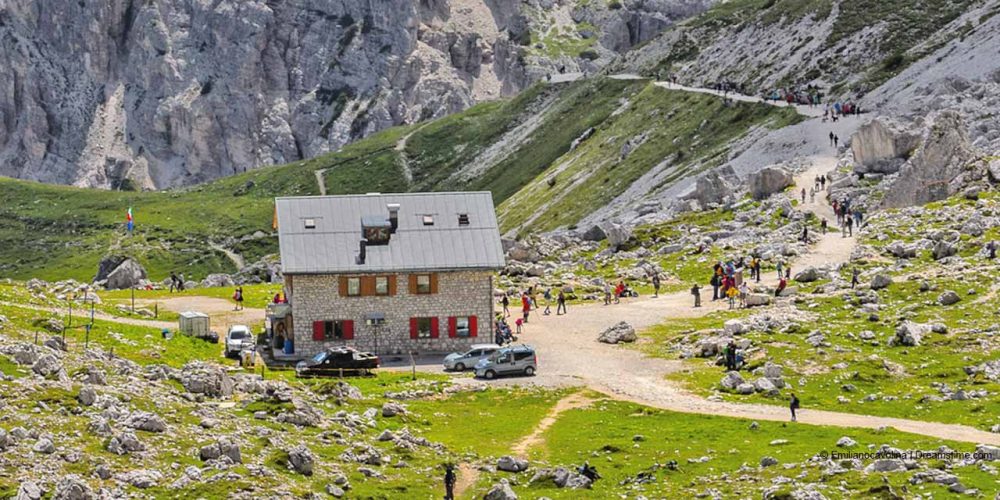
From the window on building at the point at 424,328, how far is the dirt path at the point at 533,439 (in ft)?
58.3

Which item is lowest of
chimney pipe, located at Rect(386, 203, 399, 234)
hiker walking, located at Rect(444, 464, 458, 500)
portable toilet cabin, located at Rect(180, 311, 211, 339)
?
hiker walking, located at Rect(444, 464, 458, 500)

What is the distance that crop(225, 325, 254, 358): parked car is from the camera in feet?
293

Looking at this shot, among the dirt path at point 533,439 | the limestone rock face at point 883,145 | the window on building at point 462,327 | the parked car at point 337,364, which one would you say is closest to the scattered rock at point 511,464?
the dirt path at point 533,439

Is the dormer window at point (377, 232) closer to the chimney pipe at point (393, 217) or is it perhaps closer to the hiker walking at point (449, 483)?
the chimney pipe at point (393, 217)

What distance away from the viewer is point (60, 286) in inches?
5015

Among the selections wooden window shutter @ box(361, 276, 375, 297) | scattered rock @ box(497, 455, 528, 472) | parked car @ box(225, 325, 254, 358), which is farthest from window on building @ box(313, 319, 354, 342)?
scattered rock @ box(497, 455, 528, 472)

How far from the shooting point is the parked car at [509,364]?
84.2 meters

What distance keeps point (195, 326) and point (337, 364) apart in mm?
13378

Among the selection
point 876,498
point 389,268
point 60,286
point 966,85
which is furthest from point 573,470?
point 966,85

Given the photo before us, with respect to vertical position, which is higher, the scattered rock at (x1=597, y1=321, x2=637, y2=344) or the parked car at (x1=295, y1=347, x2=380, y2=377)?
the scattered rock at (x1=597, y1=321, x2=637, y2=344)

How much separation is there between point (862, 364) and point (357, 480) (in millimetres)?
33411

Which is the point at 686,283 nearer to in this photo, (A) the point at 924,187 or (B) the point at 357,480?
(A) the point at 924,187

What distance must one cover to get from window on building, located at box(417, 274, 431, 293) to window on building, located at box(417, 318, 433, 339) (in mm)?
1897

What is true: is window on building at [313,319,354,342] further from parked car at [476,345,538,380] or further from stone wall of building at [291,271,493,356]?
parked car at [476,345,538,380]
